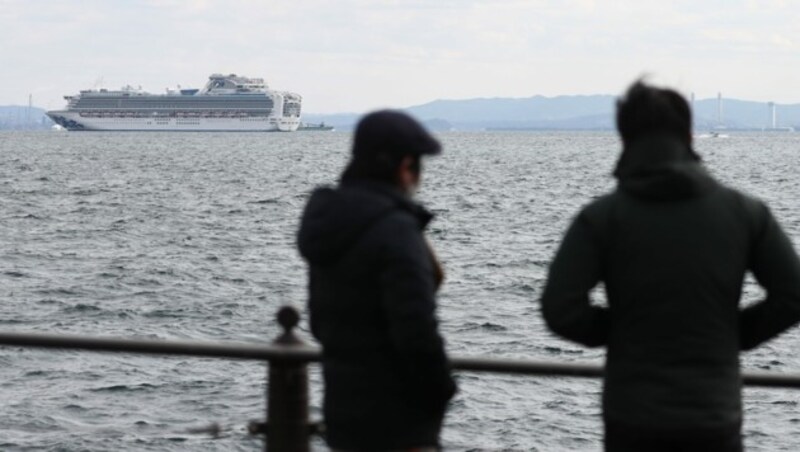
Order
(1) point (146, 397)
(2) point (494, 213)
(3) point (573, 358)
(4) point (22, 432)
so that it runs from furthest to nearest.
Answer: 1. (2) point (494, 213)
2. (3) point (573, 358)
3. (1) point (146, 397)
4. (4) point (22, 432)

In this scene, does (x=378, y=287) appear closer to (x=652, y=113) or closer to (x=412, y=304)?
(x=412, y=304)

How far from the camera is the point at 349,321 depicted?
323cm

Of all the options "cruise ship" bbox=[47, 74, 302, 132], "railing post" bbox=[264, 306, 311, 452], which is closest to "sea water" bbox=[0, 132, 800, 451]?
"railing post" bbox=[264, 306, 311, 452]

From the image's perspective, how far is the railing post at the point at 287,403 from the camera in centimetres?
393

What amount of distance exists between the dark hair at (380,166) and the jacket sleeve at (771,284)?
2.35 feet

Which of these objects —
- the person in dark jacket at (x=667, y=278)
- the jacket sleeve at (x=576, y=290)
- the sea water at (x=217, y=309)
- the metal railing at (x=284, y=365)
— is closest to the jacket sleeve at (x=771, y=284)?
the person in dark jacket at (x=667, y=278)

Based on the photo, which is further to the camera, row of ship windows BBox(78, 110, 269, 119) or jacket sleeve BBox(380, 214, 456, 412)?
row of ship windows BBox(78, 110, 269, 119)

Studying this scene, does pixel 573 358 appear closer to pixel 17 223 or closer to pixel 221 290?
pixel 221 290

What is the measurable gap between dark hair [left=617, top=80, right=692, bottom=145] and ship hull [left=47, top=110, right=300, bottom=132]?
585ft

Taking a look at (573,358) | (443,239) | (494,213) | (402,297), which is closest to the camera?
(402,297)

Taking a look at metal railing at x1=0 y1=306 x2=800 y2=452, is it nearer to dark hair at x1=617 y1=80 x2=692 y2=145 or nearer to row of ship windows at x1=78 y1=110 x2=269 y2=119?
dark hair at x1=617 y1=80 x2=692 y2=145

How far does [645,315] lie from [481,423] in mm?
12052

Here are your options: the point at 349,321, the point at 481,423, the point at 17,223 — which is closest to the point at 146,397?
the point at 481,423

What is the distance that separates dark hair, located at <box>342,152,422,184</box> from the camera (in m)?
3.20
